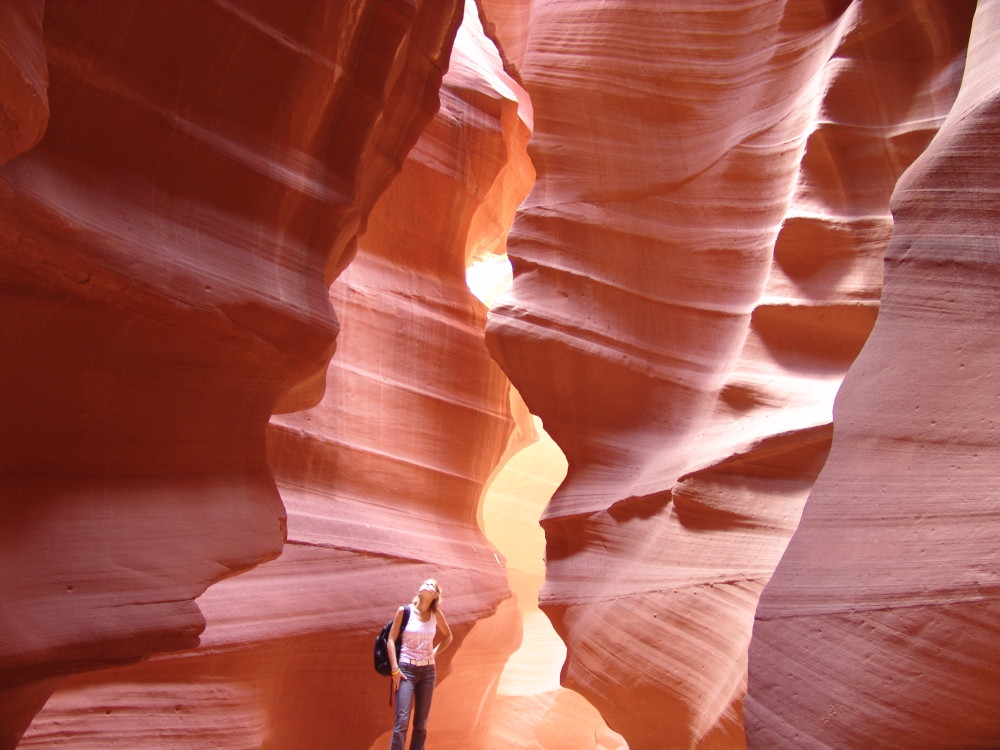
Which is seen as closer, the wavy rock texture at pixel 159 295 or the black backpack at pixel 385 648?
the wavy rock texture at pixel 159 295

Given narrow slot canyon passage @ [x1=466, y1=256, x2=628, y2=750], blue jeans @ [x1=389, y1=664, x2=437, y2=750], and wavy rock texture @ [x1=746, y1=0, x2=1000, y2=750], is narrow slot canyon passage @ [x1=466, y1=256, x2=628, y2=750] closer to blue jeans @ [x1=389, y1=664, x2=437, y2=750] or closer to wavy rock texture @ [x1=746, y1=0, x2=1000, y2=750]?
blue jeans @ [x1=389, y1=664, x2=437, y2=750]

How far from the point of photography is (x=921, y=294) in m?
2.49

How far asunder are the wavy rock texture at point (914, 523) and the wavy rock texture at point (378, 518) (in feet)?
10.1

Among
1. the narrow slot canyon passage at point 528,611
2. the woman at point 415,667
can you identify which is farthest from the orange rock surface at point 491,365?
the woman at point 415,667

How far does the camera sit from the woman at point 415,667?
3.97 meters

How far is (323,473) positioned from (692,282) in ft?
8.24

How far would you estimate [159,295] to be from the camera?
9.53ft

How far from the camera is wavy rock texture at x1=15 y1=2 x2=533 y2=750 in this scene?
4.42 meters

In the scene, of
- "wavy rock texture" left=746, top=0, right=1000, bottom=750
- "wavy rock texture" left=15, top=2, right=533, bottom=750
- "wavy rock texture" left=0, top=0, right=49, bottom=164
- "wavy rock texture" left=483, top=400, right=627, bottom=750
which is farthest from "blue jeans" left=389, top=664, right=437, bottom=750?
"wavy rock texture" left=0, top=0, right=49, bottom=164

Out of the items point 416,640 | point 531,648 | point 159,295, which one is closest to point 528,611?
point 531,648

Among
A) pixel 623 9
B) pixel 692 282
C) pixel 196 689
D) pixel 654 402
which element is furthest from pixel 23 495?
pixel 623 9

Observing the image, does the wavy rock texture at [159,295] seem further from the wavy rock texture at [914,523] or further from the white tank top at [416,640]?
the wavy rock texture at [914,523]

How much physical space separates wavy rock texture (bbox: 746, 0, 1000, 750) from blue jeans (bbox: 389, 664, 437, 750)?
6.72 ft

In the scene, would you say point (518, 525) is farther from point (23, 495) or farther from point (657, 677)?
point (23, 495)
